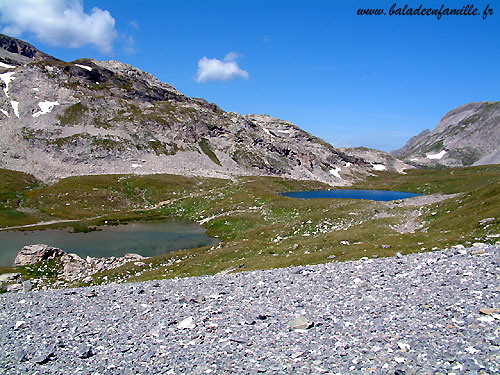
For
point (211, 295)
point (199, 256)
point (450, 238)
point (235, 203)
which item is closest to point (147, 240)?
point (199, 256)

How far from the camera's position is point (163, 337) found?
15039 millimetres

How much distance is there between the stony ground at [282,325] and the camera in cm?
1146

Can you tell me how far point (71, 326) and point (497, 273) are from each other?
24.2 meters

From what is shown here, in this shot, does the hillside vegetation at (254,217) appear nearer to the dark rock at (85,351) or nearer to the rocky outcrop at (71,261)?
the rocky outcrop at (71,261)

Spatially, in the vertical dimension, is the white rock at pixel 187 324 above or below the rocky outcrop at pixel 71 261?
above

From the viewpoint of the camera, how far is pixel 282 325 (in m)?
15.6

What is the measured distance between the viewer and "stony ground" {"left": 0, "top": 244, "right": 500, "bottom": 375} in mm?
11461

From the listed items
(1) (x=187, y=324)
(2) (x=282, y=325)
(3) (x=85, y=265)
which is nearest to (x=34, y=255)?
(3) (x=85, y=265)

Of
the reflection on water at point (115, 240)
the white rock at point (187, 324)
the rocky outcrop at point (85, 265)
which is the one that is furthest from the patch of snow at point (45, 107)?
the white rock at point (187, 324)

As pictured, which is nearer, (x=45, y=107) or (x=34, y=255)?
(x=34, y=255)

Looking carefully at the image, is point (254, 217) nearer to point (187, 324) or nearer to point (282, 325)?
point (187, 324)

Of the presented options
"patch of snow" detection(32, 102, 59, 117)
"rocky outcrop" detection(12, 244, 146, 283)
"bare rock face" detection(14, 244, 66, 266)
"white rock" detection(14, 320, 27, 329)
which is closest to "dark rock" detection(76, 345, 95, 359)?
"white rock" detection(14, 320, 27, 329)

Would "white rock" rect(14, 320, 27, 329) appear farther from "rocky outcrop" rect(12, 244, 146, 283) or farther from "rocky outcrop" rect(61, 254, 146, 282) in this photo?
"rocky outcrop" rect(12, 244, 146, 283)

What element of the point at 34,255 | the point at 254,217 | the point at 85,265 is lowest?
the point at 85,265
